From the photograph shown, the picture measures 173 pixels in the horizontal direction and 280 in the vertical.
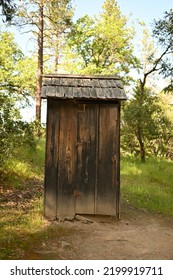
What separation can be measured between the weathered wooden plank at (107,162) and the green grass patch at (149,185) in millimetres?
2482

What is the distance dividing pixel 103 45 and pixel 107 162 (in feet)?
61.5

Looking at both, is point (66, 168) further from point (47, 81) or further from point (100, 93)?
point (47, 81)

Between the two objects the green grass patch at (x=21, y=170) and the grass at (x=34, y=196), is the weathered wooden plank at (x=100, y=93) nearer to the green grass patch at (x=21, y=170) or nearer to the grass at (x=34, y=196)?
the grass at (x=34, y=196)

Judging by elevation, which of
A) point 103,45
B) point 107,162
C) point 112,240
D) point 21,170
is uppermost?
point 103,45

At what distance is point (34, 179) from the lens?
470 inches

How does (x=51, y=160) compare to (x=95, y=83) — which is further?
(x=95, y=83)

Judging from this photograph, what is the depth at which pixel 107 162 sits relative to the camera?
771cm

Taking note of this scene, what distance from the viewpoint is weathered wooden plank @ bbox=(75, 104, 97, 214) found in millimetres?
7660

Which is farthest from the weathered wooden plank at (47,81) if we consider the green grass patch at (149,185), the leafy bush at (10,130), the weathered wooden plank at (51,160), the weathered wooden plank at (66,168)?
the green grass patch at (149,185)

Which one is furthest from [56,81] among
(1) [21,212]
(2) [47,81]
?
(1) [21,212]

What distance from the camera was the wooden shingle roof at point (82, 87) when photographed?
24.4 feet

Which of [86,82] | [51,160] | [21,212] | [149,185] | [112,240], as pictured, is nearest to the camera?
[112,240]

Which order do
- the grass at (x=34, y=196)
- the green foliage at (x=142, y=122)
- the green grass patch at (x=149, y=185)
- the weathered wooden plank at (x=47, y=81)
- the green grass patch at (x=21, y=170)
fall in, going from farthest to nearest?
the green foliage at (x=142, y=122) < the green grass patch at (x=21, y=170) < the green grass patch at (x=149, y=185) < the weathered wooden plank at (x=47, y=81) < the grass at (x=34, y=196)

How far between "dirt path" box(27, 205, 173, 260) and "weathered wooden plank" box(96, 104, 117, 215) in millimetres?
407
